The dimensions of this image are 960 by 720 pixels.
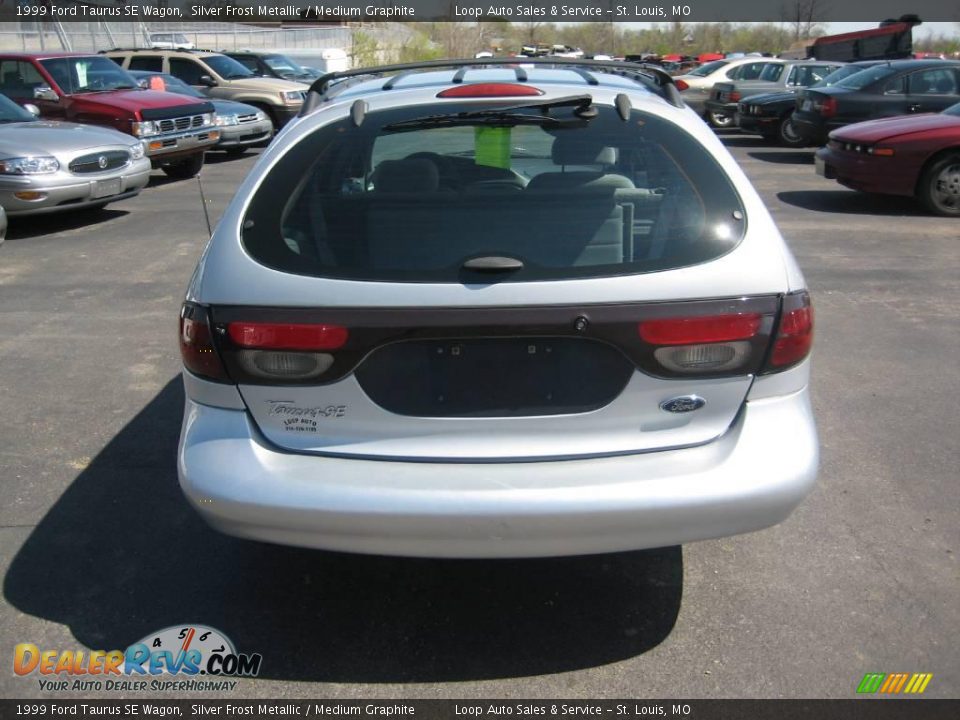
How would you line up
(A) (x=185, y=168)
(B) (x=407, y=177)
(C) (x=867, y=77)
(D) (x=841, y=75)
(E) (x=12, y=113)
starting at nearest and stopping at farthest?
1. (B) (x=407, y=177)
2. (E) (x=12, y=113)
3. (A) (x=185, y=168)
4. (C) (x=867, y=77)
5. (D) (x=841, y=75)

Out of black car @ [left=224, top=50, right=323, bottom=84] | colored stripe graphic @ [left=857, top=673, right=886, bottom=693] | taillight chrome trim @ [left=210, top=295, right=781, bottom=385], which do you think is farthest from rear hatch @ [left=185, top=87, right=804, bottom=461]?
black car @ [left=224, top=50, right=323, bottom=84]

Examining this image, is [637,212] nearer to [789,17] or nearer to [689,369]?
[689,369]

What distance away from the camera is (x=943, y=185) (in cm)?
1049

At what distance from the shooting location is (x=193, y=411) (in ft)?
9.91

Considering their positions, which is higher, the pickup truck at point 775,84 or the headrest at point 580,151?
the headrest at point 580,151

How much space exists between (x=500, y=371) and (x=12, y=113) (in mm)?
10204

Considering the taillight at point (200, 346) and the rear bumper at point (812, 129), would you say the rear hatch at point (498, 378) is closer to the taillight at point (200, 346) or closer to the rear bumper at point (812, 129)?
the taillight at point (200, 346)

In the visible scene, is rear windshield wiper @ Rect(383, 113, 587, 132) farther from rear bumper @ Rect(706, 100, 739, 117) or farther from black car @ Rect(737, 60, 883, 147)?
rear bumper @ Rect(706, 100, 739, 117)

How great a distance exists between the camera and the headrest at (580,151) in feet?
10.5

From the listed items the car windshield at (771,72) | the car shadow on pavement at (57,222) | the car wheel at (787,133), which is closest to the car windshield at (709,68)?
the car windshield at (771,72)

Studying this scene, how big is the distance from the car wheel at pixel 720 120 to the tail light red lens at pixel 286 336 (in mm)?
18985

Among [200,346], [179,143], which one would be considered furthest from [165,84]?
[200,346]

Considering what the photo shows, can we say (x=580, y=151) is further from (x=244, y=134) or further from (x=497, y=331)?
(x=244, y=134)
